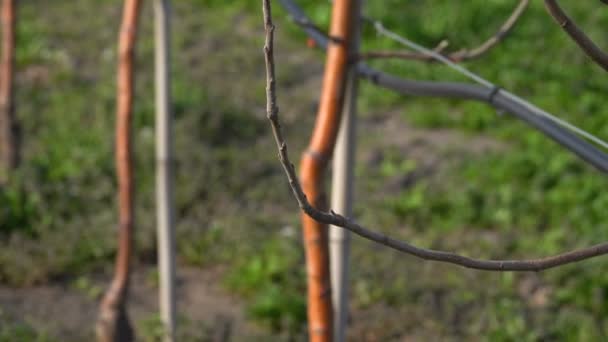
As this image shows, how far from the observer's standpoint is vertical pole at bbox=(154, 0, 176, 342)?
2.95 meters

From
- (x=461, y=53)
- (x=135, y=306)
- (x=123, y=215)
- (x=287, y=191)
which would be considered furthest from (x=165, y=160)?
(x=287, y=191)

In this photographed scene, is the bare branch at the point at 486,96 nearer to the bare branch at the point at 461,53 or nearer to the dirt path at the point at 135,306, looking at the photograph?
the bare branch at the point at 461,53

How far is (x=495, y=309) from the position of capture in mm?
3744

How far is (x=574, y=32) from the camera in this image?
1.15m

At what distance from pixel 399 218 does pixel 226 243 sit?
35.7 inches

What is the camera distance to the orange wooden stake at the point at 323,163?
73.2 inches

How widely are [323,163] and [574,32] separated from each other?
0.78 meters

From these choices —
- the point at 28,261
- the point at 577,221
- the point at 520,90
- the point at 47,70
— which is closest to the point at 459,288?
the point at 577,221

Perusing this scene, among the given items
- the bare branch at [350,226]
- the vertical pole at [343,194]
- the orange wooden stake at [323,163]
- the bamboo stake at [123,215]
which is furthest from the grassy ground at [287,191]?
the bare branch at [350,226]

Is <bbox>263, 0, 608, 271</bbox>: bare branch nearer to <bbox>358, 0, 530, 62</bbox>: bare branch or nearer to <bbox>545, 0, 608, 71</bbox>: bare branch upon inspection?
<bbox>545, 0, 608, 71</bbox>: bare branch

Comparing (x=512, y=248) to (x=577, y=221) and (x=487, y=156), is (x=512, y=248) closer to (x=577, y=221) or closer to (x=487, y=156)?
(x=577, y=221)

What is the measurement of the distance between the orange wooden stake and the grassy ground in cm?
140

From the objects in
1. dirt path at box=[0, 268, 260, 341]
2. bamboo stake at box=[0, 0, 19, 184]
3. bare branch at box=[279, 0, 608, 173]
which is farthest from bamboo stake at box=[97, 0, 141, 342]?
bamboo stake at box=[0, 0, 19, 184]

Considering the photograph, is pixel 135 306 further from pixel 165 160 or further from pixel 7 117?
pixel 7 117
